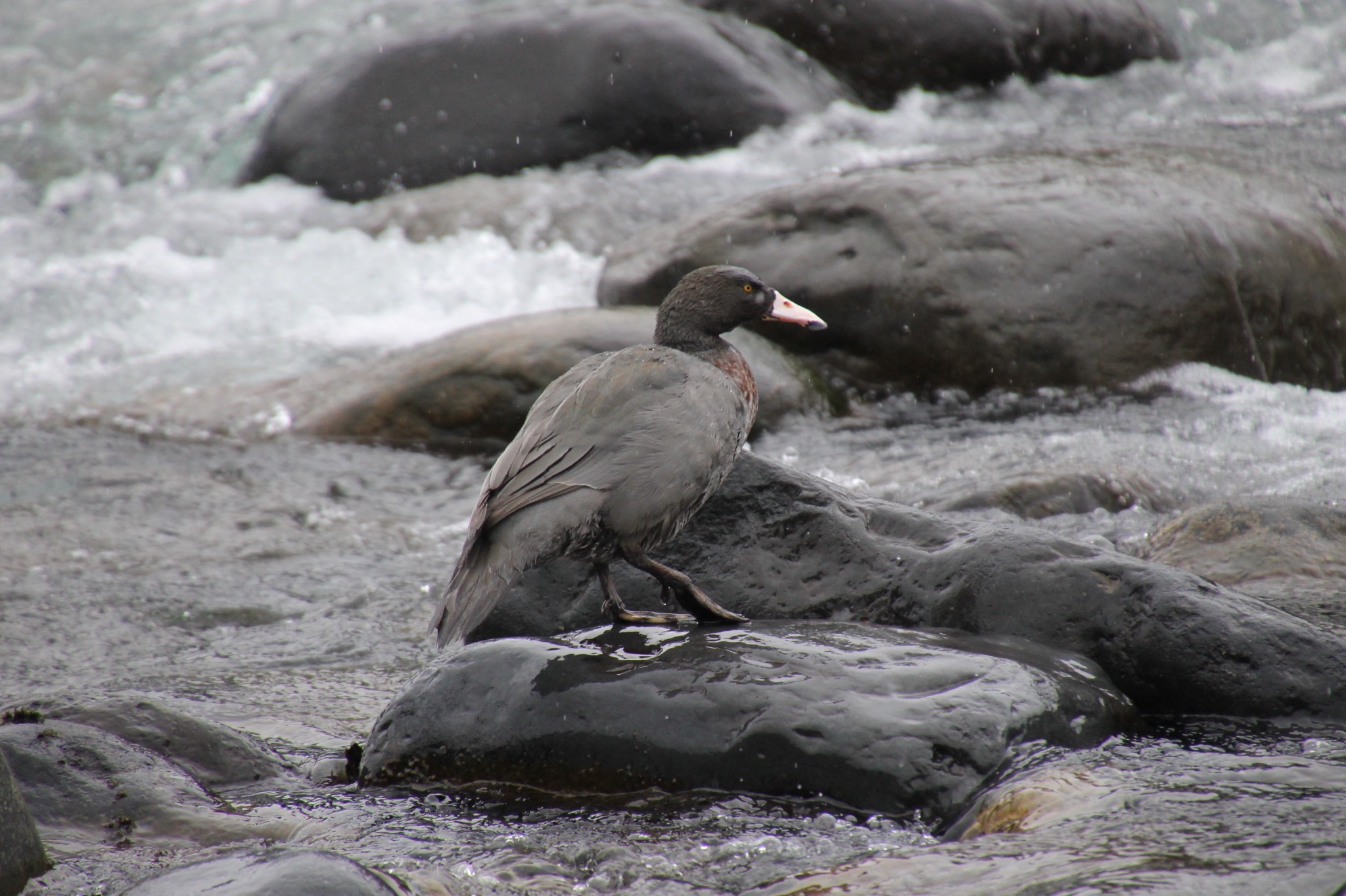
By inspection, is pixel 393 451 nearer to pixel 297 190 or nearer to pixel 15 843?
pixel 15 843

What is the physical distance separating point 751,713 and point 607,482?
910 millimetres

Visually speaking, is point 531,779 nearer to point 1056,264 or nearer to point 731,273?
point 731,273

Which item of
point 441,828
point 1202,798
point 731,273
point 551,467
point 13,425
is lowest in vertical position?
point 13,425

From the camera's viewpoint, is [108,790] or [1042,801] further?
[108,790]

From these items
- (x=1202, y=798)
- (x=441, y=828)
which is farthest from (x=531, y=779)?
(x=1202, y=798)

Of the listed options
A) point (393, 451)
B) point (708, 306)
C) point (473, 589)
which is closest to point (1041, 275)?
point (708, 306)

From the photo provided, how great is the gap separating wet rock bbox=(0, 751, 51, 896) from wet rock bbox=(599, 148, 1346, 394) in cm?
585

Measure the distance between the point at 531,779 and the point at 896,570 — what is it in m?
1.46

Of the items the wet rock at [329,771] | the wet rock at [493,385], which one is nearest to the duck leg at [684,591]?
the wet rock at [329,771]

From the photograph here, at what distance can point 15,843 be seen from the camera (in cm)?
312

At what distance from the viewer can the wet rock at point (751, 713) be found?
11.5ft

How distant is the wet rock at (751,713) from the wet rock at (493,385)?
12.3 feet

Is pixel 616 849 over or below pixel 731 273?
below

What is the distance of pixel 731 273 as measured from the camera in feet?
17.1
